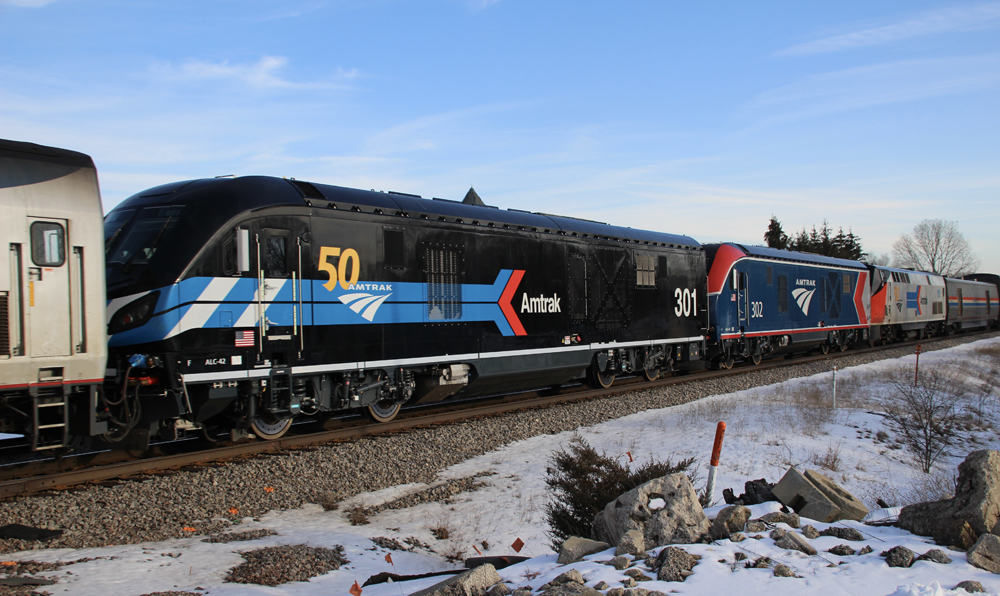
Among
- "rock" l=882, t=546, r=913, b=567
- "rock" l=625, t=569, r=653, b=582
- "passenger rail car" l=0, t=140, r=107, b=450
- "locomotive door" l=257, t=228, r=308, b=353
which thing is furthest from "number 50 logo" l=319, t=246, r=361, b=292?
"rock" l=882, t=546, r=913, b=567

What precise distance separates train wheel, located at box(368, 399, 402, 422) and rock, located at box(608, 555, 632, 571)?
7.06 meters

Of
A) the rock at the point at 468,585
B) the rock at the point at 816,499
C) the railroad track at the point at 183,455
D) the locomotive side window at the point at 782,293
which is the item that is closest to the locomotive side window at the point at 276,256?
the railroad track at the point at 183,455

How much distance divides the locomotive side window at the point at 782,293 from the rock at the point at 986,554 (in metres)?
19.8

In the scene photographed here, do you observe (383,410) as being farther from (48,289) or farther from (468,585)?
(468,585)

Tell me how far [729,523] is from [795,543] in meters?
0.62

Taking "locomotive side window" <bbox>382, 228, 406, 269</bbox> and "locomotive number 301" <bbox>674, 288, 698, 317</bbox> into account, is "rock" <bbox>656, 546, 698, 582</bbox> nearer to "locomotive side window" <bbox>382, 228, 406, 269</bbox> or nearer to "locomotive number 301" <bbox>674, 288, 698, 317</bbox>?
"locomotive side window" <bbox>382, 228, 406, 269</bbox>

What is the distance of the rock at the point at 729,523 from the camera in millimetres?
5387

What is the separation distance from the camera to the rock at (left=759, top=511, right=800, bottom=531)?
5.40 meters

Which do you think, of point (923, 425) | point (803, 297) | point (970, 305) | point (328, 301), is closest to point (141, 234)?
point (328, 301)

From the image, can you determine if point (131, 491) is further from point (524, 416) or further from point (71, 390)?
point (524, 416)

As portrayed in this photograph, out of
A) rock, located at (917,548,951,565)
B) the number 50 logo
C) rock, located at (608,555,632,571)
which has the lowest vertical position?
rock, located at (608,555,632,571)

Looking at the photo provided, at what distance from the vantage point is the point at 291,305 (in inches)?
380

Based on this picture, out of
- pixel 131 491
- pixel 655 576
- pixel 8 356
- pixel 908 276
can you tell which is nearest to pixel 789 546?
pixel 655 576

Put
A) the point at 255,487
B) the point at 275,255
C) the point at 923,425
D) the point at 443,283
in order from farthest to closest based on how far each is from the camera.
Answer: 1. the point at 923,425
2. the point at 443,283
3. the point at 275,255
4. the point at 255,487
